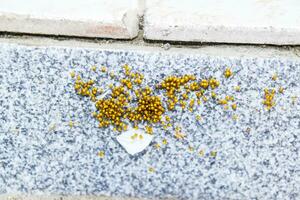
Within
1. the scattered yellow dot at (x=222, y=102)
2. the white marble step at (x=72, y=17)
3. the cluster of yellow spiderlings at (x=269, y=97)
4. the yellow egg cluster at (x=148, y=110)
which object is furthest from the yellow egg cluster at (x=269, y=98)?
the white marble step at (x=72, y=17)

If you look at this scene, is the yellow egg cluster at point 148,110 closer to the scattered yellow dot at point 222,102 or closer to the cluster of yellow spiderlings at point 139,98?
the cluster of yellow spiderlings at point 139,98

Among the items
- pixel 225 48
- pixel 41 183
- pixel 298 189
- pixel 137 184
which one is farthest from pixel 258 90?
pixel 41 183

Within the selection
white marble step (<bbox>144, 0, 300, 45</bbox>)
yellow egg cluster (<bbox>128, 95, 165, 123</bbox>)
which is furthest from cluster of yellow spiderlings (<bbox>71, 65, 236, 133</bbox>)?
white marble step (<bbox>144, 0, 300, 45</bbox>)

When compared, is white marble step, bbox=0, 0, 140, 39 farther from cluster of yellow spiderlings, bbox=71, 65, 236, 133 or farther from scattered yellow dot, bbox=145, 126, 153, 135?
scattered yellow dot, bbox=145, 126, 153, 135

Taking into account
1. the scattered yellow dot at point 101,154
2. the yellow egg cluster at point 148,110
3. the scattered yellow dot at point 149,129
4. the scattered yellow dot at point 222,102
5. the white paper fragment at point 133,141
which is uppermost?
the scattered yellow dot at point 222,102

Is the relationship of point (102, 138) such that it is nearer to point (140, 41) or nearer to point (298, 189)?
point (140, 41)

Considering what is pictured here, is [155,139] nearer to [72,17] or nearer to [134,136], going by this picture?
[134,136]

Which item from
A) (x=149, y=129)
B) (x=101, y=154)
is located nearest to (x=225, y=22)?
(x=149, y=129)
